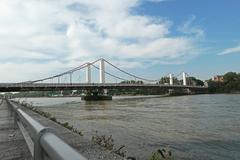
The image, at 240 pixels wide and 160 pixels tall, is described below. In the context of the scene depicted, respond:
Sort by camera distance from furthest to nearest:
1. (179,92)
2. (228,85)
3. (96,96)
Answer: (228,85), (179,92), (96,96)

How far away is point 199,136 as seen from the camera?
17.1 meters

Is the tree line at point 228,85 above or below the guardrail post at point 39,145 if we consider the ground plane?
above

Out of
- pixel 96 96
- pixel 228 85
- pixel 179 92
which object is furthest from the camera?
pixel 228 85

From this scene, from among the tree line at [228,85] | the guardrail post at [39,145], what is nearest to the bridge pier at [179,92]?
the tree line at [228,85]

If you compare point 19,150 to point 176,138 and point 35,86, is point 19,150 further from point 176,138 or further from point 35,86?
point 35,86

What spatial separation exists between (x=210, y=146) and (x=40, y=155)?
1182 centimetres

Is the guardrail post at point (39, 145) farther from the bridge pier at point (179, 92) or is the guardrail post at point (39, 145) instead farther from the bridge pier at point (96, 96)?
the bridge pier at point (179, 92)

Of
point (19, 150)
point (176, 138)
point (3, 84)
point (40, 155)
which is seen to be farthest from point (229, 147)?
point (3, 84)

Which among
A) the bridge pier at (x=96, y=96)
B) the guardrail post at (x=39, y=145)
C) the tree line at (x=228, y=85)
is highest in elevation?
Result: the tree line at (x=228, y=85)

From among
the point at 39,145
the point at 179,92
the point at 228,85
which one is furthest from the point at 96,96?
the point at 39,145

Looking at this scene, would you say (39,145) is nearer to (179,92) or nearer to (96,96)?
(96,96)

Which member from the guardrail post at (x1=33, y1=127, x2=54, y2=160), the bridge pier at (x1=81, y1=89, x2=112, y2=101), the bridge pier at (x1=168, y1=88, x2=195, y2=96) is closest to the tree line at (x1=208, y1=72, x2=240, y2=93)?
the bridge pier at (x1=168, y1=88, x2=195, y2=96)

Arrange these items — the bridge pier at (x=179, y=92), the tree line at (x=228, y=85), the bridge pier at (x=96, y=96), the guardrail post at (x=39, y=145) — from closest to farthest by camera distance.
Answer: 1. the guardrail post at (x=39, y=145)
2. the bridge pier at (x=96, y=96)
3. the bridge pier at (x=179, y=92)
4. the tree line at (x=228, y=85)

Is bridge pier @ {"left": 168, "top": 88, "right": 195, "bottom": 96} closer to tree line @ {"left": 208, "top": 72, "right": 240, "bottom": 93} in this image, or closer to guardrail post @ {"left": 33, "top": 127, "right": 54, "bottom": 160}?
tree line @ {"left": 208, "top": 72, "right": 240, "bottom": 93}
